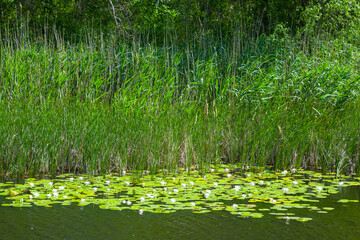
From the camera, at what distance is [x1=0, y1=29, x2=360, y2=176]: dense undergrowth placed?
5613mm

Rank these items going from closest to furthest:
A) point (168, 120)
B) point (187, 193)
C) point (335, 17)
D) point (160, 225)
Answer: point (160, 225)
point (187, 193)
point (168, 120)
point (335, 17)

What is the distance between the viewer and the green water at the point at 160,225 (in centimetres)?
343

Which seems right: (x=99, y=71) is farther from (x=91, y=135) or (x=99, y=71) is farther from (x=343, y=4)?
(x=343, y=4)

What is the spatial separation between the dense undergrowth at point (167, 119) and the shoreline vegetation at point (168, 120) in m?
0.02

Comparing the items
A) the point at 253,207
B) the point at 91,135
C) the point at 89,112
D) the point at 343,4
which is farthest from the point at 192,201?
the point at 343,4

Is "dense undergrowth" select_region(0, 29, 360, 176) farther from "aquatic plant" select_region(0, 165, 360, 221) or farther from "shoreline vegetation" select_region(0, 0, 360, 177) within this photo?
"aquatic plant" select_region(0, 165, 360, 221)

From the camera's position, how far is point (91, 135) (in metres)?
5.59

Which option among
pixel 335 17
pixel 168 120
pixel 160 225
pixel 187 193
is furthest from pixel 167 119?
pixel 335 17

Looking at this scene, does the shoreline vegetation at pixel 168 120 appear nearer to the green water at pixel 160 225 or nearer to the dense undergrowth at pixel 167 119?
the dense undergrowth at pixel 167 119

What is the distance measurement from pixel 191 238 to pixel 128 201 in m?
1.01

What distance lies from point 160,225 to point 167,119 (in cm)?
255

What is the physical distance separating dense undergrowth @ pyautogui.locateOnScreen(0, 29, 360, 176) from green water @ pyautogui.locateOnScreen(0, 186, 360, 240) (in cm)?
154

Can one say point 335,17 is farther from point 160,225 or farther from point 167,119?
point 160,225

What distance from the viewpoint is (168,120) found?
6031mm
